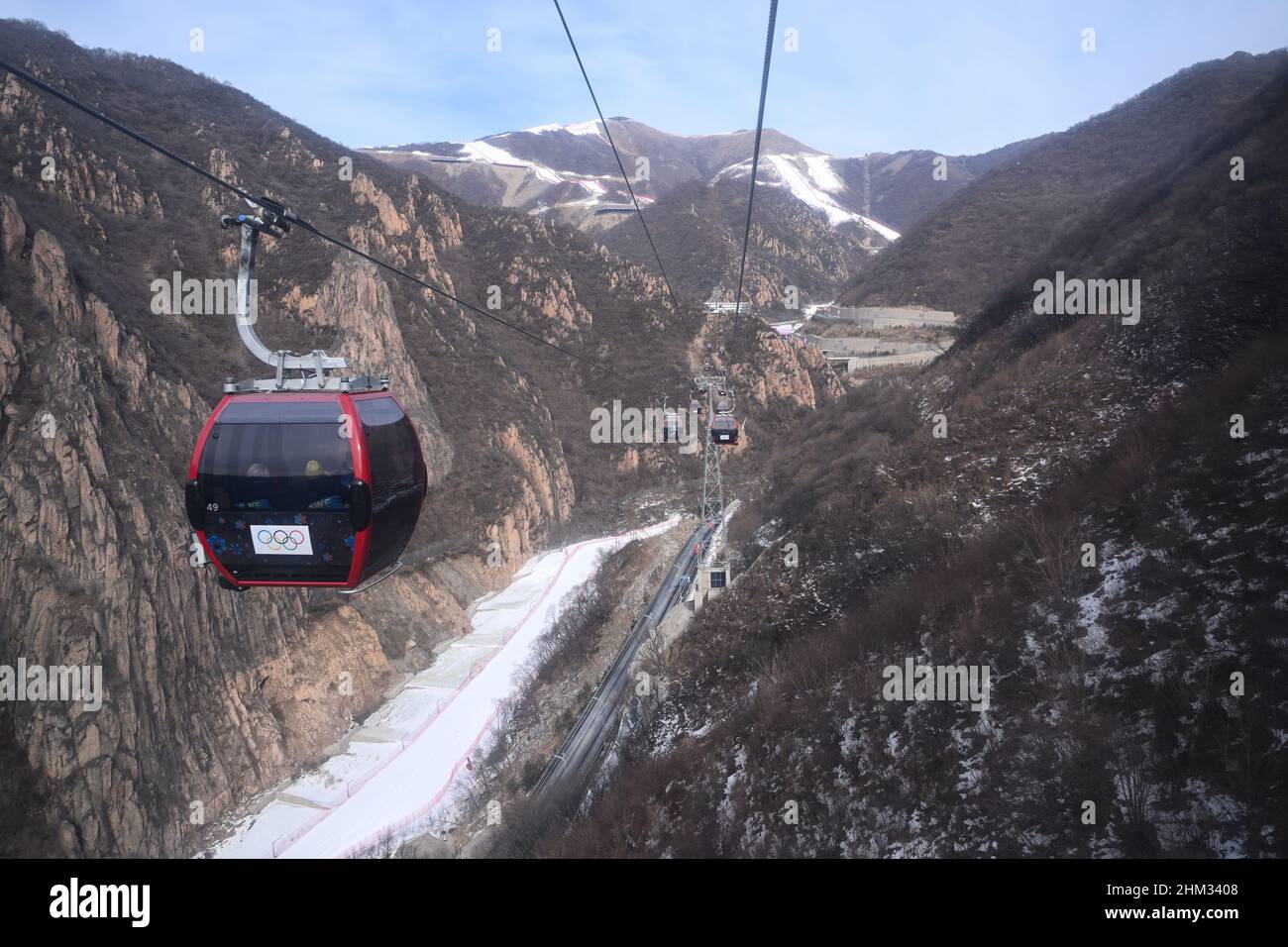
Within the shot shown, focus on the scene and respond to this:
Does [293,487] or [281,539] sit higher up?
[293,487]

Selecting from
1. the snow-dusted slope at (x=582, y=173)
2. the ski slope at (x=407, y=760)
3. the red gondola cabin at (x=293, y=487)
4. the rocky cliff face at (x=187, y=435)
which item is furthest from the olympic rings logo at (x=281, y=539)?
the snow-dusted slope at (x=582, y=173)

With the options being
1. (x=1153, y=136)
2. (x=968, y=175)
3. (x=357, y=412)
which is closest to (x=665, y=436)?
(x=357, y=412)

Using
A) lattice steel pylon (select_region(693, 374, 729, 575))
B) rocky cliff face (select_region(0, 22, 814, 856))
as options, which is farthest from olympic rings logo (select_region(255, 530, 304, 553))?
rocky cliff face (select_region(0, 22, 814, 856))

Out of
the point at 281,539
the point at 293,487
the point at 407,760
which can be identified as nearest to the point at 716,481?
the point at 407,760

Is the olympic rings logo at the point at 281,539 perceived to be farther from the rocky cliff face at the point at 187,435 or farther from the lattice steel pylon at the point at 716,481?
the rocky cliff face at the point at 187,435

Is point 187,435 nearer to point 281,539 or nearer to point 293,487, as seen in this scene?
point 281,539
